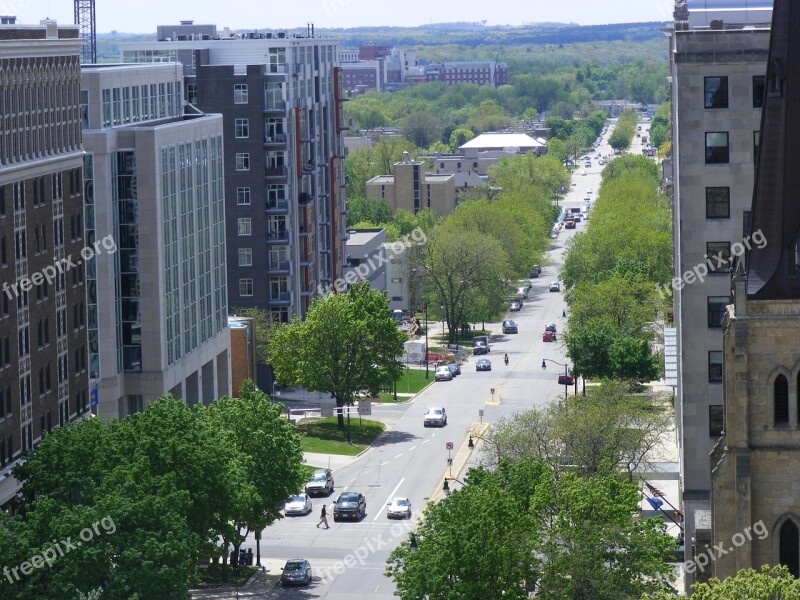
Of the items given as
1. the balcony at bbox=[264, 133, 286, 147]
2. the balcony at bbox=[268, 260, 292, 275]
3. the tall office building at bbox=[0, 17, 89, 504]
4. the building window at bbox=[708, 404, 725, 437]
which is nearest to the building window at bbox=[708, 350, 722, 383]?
the building window at bbox=[708, 404, 725, 437]

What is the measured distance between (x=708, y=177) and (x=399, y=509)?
36.9 m

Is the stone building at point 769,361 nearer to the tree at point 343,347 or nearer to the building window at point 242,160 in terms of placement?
the tree at point 343,347

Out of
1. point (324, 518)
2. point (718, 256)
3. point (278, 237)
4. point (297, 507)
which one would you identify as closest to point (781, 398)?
point (718, 256)

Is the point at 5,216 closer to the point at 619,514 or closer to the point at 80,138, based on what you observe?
the point at 80,138

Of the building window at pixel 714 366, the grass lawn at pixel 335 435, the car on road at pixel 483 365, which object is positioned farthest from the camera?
the car on road at pixel 483 365

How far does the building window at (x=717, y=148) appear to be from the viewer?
71438 mm

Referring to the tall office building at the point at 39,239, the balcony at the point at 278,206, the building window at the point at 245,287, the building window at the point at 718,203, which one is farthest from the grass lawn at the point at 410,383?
the building window at the point at 718,203

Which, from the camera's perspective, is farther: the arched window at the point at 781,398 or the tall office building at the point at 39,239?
the tall office building at the point at 39,239

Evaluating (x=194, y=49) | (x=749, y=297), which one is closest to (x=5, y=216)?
(x=749, y=297)

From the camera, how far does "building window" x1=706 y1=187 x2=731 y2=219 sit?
7206 cm

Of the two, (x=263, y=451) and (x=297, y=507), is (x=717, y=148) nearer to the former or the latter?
(x=263, y=451)

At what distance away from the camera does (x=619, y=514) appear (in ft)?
216

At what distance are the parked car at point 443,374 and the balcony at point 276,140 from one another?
25407 millimetres

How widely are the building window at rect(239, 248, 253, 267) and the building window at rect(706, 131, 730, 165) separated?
74.1 metres
